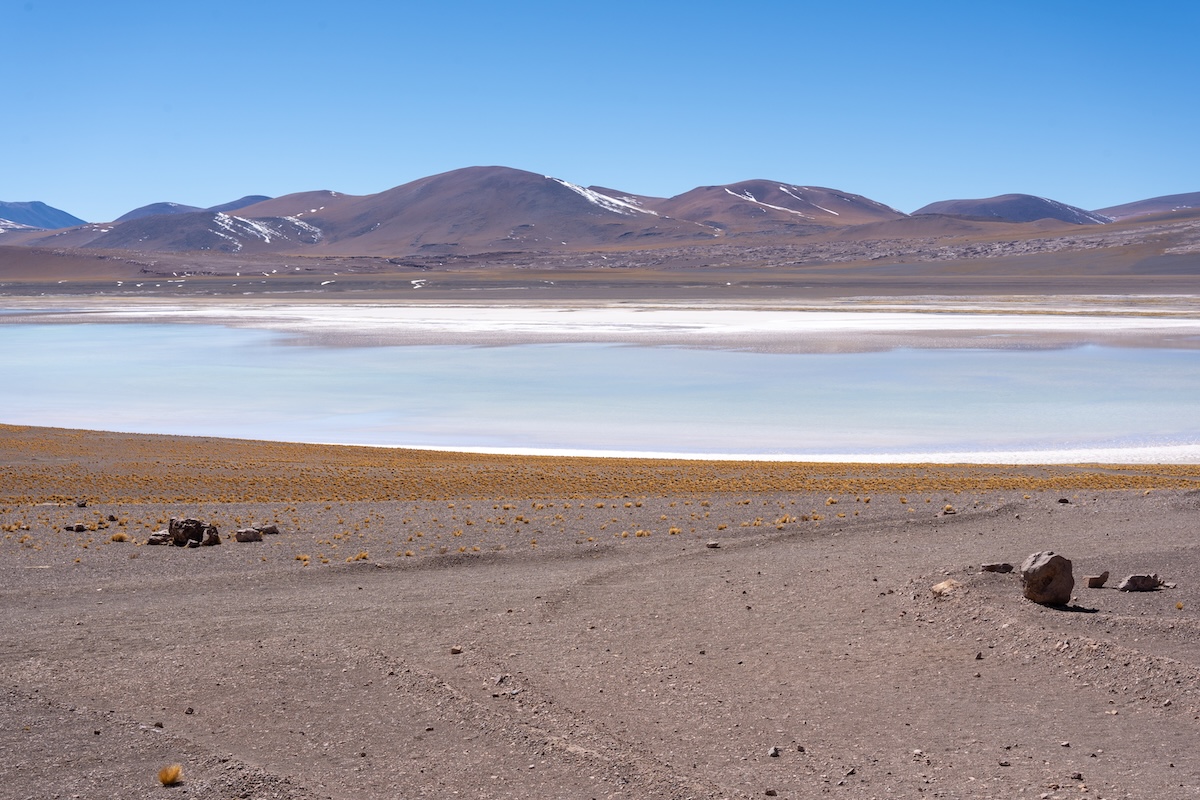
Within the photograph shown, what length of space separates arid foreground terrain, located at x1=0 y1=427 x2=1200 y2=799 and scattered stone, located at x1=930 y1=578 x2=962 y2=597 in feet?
0.24

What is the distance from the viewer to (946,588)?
316 inches

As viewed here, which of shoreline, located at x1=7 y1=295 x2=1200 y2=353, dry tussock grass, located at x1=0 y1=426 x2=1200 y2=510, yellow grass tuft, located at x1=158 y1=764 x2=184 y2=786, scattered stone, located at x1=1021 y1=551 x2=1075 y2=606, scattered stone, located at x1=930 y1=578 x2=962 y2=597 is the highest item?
shoreline, located at x1=7 y1=295 x2=1200 y2=353

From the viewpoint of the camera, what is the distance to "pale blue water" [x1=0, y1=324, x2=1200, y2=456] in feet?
69.1

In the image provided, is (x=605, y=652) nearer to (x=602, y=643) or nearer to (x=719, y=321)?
(x=602, y=643)

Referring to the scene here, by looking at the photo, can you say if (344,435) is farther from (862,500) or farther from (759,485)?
(862,500)

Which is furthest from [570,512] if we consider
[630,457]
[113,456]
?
[113,456]

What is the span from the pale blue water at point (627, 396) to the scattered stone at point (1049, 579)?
11466 millimetres

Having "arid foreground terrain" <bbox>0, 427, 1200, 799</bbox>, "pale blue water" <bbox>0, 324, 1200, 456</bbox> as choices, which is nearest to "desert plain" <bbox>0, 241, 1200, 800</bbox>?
"arid foreground terrain" <bbox>0, 427, 1200, 799</bbox>

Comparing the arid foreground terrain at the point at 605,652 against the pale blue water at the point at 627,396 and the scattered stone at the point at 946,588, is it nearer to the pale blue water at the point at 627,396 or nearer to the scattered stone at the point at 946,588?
the scattered stone at the point at 946,588

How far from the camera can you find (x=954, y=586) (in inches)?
316

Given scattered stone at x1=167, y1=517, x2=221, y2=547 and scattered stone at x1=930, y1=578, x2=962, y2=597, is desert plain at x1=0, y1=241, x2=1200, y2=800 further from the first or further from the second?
scattered stone at x1=167, y1=517, x2=221, y2=547

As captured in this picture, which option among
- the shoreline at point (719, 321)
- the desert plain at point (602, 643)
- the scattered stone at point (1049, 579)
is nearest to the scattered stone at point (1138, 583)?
the desert plain at point (602, 643)

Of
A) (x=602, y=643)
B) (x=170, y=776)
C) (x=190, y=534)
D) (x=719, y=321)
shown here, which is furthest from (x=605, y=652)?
(x=719, y=321)

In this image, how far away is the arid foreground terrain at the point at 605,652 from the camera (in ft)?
17.8
